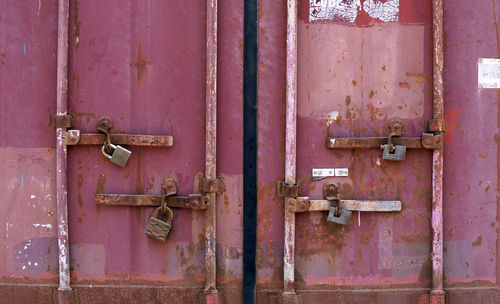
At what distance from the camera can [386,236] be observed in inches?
93.7

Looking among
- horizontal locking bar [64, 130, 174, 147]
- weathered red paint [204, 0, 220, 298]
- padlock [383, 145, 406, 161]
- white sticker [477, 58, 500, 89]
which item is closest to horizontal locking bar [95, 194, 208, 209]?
weathered red paint [204, 0, 220, 298]

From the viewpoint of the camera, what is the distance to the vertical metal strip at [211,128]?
7.50 feet

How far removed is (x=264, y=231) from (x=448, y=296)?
A: 43.8 inches

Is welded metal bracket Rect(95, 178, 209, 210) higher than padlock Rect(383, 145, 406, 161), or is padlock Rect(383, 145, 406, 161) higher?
padlock Rect(383, 145, 406, 161)

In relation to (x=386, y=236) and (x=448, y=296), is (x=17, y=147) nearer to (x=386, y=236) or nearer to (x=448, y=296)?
(x=386, y=236)

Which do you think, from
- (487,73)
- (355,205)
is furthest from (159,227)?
(487,73)

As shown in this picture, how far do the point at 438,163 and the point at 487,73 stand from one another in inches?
24.2

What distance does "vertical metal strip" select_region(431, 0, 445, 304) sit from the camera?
7.55 feet

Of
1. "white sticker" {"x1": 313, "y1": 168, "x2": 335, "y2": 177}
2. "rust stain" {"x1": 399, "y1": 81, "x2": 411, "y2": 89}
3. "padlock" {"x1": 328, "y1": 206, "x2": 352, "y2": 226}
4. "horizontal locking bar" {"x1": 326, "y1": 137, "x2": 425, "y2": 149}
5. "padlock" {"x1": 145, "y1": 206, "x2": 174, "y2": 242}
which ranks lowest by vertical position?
"padlock" {"x1": 145, "y1": 206, "x2": 174, "y2": 242}

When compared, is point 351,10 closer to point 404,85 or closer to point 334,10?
point 334,10

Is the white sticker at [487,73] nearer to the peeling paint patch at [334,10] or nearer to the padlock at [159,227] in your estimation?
the peeling paint patch at [334,10]

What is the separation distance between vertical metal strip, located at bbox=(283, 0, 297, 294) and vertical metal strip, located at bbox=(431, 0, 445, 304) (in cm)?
78

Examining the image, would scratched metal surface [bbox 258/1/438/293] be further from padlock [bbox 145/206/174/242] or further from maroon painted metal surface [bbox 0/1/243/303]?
padlock [bbox 145/206/174/242]

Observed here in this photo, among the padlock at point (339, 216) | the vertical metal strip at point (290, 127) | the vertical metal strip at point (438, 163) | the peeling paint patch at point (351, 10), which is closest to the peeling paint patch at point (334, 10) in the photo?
the peeling paint patch at point (351, 10)
